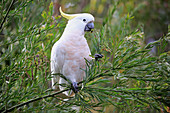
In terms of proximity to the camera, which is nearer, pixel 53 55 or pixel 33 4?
pixel 33 4

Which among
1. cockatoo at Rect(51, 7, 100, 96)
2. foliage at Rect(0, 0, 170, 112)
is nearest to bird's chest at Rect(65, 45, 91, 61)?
cockatoo at Rect(51, 7, 100, 96)

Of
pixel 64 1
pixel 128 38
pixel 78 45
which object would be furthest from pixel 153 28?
pixel 128 38

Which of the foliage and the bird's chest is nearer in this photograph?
the foliage

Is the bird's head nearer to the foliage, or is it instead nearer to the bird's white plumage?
the bird's white plumage

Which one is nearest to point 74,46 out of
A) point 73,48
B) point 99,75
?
point 73,48

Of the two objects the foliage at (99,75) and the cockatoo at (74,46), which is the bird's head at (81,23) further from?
the foliage at (99,75)

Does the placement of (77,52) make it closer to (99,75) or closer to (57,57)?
(57,57)

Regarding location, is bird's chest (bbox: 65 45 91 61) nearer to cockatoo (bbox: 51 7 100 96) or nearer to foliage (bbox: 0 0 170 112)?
cockatoo (bbox: 51 7 100 96)

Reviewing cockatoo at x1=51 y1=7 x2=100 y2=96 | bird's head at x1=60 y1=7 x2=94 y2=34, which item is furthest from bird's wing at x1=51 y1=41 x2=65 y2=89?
bird's head at x1=60 y1=7 x2=94 y2=34

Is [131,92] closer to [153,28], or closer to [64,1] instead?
[64,1]

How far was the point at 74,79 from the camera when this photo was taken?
38.4 inches

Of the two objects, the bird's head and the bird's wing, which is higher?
the bird's head

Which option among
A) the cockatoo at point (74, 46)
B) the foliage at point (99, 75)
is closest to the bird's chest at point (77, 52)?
the cockatoo at point (74, 46)

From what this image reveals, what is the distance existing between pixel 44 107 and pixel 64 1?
121 centimetres
